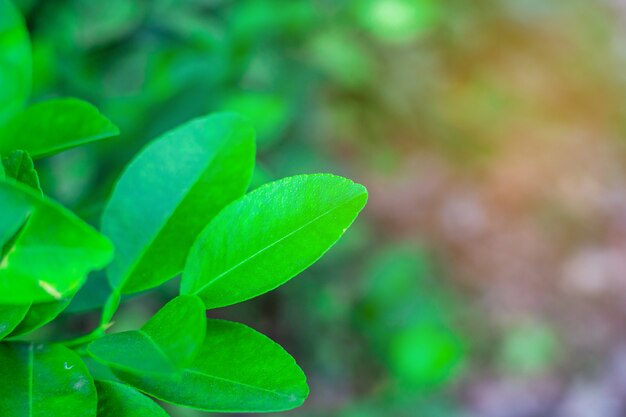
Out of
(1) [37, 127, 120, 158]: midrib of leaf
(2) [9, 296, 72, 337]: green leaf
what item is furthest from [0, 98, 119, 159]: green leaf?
(2) [9, 296, 72, 337]: green leaf

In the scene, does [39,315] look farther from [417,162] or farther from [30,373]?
[417,162]

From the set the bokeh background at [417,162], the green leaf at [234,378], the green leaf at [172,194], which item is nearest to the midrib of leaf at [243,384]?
the green leaf at [234,378]

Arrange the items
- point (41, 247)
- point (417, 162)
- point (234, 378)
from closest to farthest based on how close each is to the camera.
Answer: point (41, 247) < point (234, 378) < point (417, 162)

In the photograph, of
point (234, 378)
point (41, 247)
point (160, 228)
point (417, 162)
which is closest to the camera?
point (41, 247)

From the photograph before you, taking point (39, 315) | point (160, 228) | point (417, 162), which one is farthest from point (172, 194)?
point (417, 162)

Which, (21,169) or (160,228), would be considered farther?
(160,228)

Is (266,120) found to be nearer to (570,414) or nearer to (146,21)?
(146,21)

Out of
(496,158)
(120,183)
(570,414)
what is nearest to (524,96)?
(496,158)
